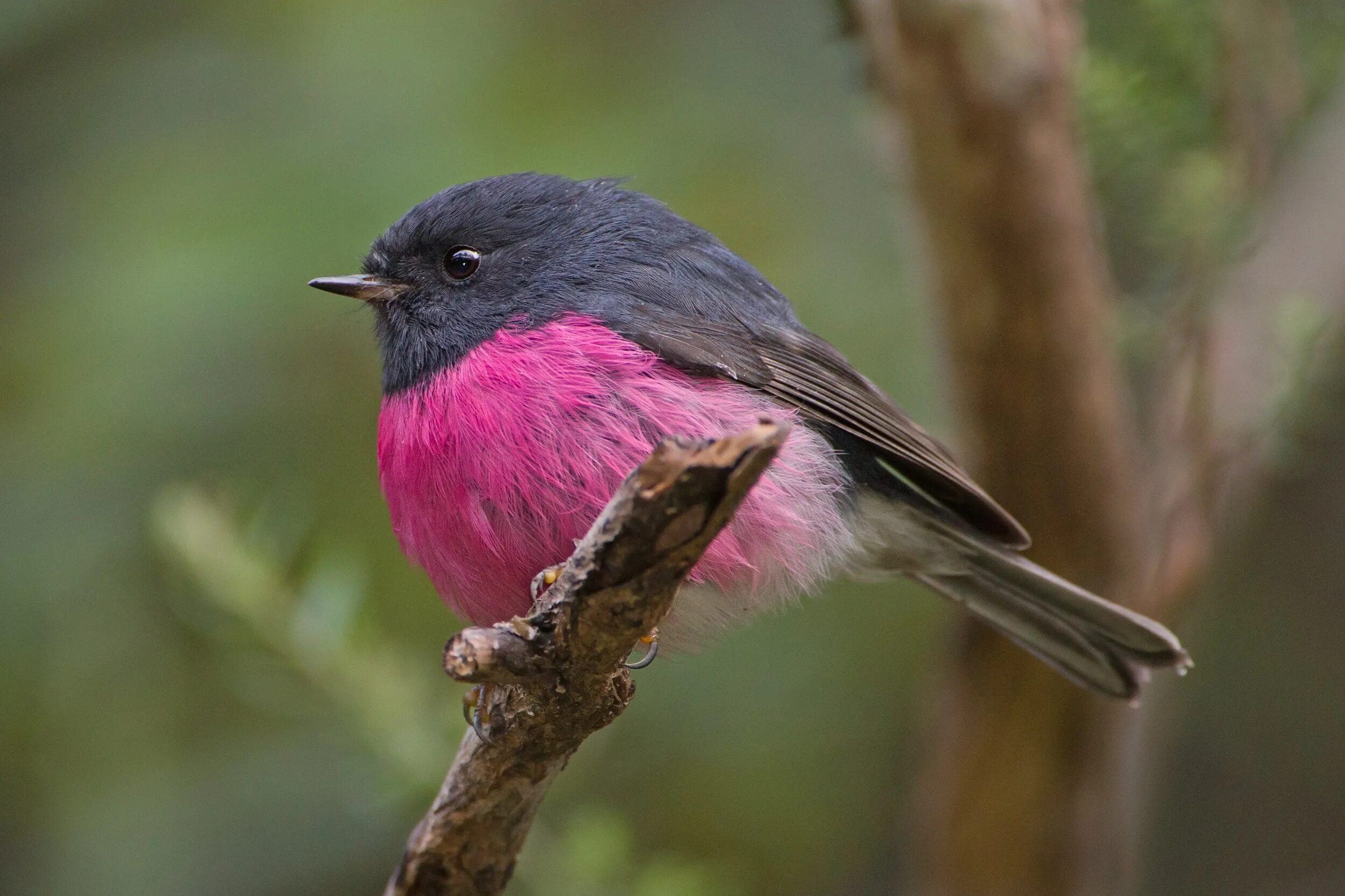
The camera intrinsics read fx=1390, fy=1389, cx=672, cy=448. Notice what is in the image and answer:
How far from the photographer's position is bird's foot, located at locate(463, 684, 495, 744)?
2.85 metres

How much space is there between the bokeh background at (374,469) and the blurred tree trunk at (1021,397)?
Result: 389mm

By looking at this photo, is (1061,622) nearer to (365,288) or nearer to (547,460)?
(547,460)

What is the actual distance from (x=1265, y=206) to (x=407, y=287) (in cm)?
325

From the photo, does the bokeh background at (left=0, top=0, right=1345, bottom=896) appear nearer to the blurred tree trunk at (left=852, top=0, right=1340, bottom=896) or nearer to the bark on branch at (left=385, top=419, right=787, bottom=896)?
the blurred tree trunk at (left=852, top=0, right=1340, bottom=896)

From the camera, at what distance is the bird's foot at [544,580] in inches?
115

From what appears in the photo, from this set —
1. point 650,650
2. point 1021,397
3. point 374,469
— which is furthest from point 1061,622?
point 374,469

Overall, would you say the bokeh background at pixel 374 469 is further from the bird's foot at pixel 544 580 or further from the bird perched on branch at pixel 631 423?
the bird's foot at pixel 544 580

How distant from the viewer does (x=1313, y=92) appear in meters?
5.13

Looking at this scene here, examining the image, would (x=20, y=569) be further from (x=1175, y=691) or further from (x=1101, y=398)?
(x=1175, y=691)

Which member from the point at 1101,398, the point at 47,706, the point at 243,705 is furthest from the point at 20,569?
the point at 1101,398

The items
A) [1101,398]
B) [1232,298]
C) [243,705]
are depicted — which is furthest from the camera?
[243,705]

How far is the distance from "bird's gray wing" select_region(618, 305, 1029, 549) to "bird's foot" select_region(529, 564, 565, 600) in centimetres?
63

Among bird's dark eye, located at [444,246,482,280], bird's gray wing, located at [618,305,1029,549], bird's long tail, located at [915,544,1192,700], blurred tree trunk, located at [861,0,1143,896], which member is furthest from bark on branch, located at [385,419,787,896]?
blurred tree trunk, located at [861,0,1143,896]

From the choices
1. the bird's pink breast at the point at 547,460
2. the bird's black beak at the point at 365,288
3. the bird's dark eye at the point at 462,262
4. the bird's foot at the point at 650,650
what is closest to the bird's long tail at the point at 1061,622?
the bird's pink breast at the point at 547,460
